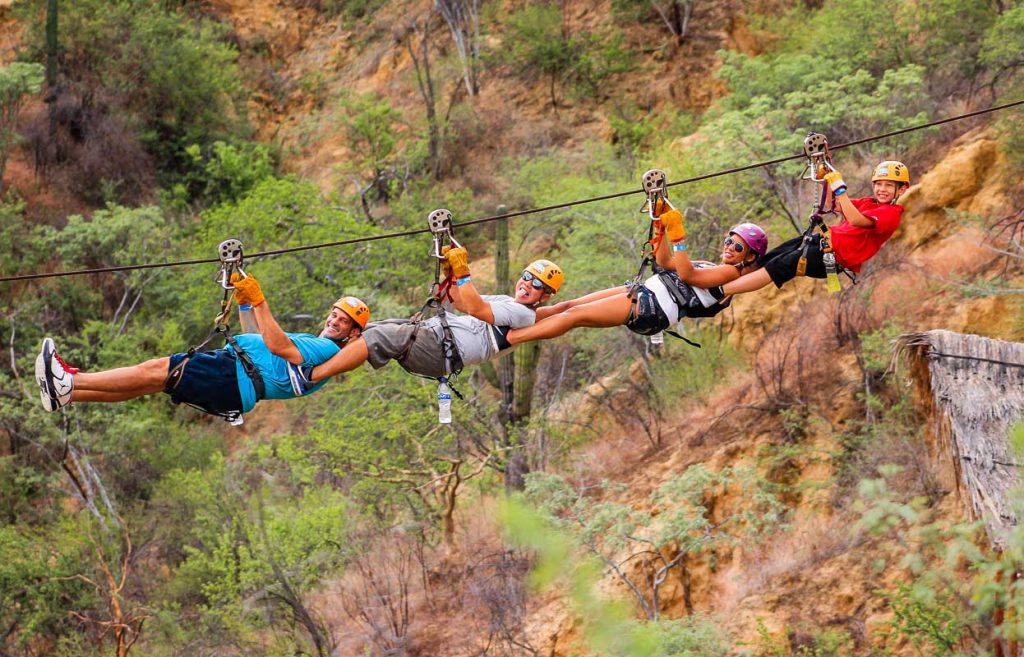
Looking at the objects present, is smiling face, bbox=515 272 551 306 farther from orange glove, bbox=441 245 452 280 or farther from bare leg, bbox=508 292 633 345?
orange glove, bbox=441 245 452 280

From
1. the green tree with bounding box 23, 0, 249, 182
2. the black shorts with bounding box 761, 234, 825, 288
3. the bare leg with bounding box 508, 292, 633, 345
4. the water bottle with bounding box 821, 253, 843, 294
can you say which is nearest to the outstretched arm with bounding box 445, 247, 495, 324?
the bare leg with bounding box 508, 292, 633, 345

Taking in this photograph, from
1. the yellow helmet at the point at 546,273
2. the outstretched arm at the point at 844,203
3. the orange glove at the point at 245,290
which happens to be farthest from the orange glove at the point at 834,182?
the orange glove at the point at 245,290

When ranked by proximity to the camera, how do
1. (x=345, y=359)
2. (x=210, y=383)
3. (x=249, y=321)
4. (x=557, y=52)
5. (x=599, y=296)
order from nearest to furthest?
(x=210, y=383) → (x=249, y=321) → (x=345, y=359) → (x=599, y=296) → (x=557, y=52)

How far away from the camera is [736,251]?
963cm

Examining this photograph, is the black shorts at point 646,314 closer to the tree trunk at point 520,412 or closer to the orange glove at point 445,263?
the orange glove at point 445,263

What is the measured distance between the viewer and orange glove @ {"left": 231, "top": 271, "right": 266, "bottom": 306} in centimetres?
831

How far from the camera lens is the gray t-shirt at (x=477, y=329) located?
924 cm

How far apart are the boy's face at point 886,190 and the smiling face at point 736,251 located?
1.01 meters

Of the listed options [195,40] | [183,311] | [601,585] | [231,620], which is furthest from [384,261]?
[195,40]

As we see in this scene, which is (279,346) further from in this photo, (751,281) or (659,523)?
(659,523)

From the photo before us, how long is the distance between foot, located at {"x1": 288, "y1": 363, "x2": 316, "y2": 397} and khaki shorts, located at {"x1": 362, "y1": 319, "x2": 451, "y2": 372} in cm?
44

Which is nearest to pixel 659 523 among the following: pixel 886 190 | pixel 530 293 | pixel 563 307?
pixel 563 307

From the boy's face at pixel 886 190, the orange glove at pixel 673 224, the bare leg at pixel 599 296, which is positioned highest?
the boy's face at pixel 886 190

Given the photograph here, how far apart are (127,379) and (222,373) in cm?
61
